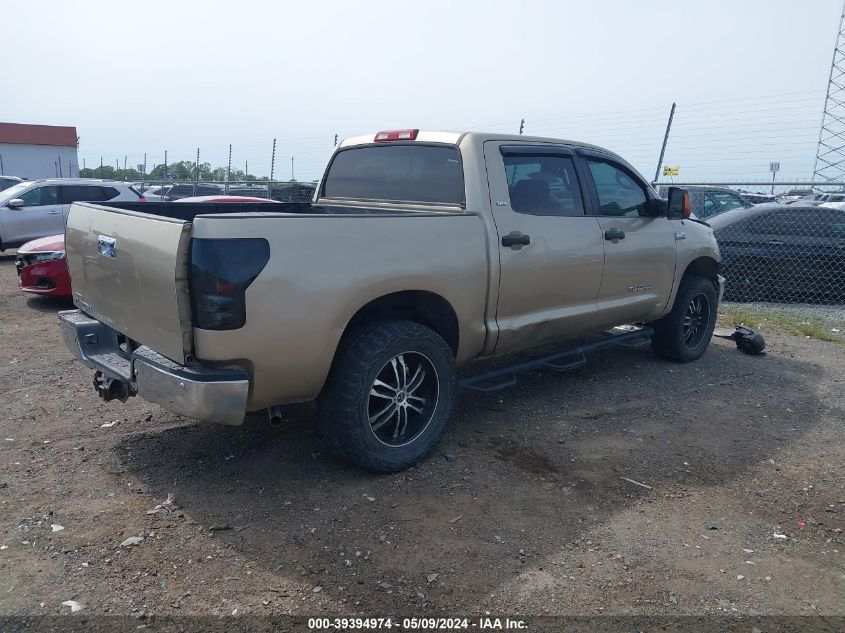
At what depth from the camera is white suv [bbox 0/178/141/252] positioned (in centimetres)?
1319

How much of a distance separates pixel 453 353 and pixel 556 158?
178cm

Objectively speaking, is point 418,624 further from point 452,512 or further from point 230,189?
point 230,189

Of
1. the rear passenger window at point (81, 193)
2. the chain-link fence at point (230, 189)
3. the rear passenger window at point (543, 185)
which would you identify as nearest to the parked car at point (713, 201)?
the chain-link fence at point (230, 189)

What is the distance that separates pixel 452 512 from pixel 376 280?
1293 millimetres

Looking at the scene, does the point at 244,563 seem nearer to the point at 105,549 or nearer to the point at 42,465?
the point at 105,549

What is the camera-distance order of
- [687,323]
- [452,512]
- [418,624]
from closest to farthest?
[418,624] < [452,512] < [687,323]

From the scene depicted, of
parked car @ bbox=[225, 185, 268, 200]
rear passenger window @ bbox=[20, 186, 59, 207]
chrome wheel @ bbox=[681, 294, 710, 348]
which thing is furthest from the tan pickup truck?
parked car @ bbox=[225, 185, 268, 200]

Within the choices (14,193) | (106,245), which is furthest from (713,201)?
(14,193)

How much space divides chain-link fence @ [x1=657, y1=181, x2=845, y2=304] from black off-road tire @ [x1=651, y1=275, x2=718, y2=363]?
11.6 feet

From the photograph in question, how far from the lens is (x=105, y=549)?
3.26 metres

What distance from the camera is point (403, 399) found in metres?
4.12

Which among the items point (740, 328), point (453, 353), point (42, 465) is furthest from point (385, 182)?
point (740, 328)

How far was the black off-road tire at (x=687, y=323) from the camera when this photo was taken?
6.40m

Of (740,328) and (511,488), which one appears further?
(740,328)
